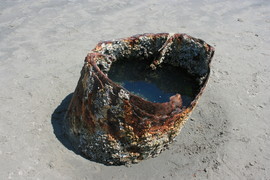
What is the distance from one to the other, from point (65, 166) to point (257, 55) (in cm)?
297

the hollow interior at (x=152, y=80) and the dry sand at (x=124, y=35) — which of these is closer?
the dry sand at (x=124, y=35)

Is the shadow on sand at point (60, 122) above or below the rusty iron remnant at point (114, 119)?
below

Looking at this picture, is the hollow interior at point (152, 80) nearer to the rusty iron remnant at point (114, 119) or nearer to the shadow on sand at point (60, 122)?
the rusty iron remnant at point (114, 119)

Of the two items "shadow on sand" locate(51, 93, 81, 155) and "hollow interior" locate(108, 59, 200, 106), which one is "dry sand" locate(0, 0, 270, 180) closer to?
"shadow on sand" locate(51, 93, 81, 155)

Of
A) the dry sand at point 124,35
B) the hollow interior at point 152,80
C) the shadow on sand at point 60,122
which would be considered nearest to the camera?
the dry sand at point 124,35

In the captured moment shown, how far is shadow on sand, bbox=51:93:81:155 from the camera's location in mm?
2725

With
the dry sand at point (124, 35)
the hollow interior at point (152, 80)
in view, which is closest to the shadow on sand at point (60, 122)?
the dry sand at point (124, 35)

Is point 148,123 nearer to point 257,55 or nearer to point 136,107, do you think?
point 136,107

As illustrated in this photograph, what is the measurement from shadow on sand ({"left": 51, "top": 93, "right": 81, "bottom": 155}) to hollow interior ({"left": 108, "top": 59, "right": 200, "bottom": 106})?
0.53 m

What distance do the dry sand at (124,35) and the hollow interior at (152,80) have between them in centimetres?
24

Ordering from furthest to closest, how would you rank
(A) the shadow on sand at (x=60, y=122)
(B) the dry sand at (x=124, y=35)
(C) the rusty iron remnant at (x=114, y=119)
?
(A) the shadow on sand at (x=60, y=122)
(B) the dry sand at (x=124, y=35)
(C) the rusty iron remnant at (x=114, y=119)

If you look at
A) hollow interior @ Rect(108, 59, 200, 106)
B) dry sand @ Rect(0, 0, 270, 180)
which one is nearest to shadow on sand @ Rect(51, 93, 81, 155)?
dry sand @ Rect(0, 0, 270, 180)

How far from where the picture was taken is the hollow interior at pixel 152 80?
10.5ft

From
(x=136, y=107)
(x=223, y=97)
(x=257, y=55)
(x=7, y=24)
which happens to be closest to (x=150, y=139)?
(x=136, y=107)
